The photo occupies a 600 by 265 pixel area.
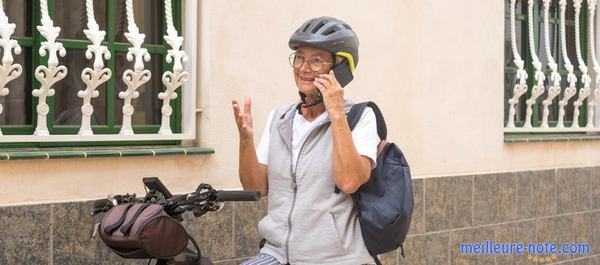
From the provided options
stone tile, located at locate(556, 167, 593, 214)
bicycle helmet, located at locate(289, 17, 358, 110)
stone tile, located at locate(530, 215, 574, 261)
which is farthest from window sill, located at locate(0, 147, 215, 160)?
stone tile, located at locate(556, 167, 593, 214)

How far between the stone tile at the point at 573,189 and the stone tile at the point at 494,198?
69cm

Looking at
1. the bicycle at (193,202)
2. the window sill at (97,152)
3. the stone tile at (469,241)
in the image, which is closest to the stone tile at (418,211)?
the stone tile at (469,241)

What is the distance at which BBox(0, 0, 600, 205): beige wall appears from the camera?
5225mm

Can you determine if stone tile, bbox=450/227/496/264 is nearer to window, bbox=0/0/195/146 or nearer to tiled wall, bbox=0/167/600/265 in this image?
tiled wall, bbox=0/167/600/265

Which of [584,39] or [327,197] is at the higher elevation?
[584,39]

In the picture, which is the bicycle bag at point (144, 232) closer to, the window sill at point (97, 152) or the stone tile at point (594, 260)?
the window sill at point (97, 152)

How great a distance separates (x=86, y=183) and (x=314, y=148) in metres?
1.45

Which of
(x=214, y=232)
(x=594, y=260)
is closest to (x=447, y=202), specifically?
(x=214, y=232)

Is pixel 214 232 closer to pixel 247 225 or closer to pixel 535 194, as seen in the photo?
pixel 247 225

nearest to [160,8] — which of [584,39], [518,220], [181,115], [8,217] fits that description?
[181,115]

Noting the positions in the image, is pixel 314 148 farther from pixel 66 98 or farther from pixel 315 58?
pixel 66 98

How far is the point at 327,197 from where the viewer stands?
4246 millimetres

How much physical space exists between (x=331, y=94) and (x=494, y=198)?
13.0 feet

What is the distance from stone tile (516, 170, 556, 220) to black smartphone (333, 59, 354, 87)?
404 cm
